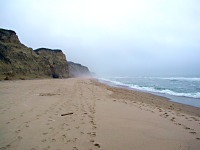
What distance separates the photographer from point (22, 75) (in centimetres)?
3784

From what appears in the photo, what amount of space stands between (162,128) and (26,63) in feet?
133

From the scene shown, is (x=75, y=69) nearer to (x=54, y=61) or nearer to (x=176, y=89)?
(x=54, y=61)

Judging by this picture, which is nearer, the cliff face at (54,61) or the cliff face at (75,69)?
the cliff face at (54,61)

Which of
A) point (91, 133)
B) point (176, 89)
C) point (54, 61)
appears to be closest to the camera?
point (91, 133)

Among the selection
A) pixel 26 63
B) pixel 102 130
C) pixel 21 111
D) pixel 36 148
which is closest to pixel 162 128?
A: pixel 102 130

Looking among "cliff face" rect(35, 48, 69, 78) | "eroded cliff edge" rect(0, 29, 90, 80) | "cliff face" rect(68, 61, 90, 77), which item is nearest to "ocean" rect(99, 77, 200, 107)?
"eroded cliff edge" rect(0, 29, 90, 80)

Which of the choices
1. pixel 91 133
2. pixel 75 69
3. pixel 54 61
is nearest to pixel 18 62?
pixel 54 61

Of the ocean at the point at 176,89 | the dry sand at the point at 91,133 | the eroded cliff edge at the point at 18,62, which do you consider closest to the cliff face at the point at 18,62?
the eroded cliff edge at the point at 18,62

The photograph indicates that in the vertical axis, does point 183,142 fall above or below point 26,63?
below

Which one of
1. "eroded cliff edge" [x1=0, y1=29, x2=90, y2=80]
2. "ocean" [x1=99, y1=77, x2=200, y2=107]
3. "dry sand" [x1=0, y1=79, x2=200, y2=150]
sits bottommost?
"dry sand" [x1=0, y1=79, x2=200, y2=150]

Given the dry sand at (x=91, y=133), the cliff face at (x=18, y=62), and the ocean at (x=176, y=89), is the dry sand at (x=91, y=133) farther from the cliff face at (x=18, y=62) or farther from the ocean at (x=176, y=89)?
the cliff face at (x=18, y=62)

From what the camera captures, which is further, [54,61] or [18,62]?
[54,61]

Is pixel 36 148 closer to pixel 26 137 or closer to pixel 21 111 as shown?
pixel 26 137

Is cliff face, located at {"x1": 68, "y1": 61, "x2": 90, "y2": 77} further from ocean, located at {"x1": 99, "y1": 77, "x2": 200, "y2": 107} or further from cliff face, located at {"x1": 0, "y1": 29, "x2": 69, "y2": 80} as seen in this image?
ocean, located at {"x1": 99, "y1": 77, "x2": 200, "y2": 107}
